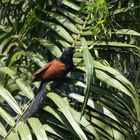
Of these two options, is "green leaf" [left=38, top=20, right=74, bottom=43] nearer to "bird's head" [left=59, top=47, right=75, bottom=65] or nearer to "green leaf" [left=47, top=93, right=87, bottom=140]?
"bird's head" [left=59, top=47, right=75, bottom=65]

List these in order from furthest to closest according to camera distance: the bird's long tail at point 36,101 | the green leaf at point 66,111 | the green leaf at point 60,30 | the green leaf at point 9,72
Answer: the green leaf at point 60,30, the green leaf at point 9,72, the bird's long tail at point 36,101, the green leaf at point 66,111

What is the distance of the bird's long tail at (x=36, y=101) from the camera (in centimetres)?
128

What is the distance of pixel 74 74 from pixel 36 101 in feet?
1.32

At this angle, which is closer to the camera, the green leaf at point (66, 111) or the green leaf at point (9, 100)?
the green leaf at point (66, 111)

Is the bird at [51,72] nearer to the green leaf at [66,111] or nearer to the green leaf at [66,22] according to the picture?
the green leaf at [66,111]

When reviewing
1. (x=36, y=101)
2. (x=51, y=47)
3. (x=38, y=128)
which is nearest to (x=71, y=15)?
(x=51, y=47)

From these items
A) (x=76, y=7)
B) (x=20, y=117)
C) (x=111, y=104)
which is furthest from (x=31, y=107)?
(x=76, y=7)

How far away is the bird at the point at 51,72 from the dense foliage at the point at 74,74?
24 millimetres

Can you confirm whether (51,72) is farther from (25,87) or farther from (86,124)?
(86,124)

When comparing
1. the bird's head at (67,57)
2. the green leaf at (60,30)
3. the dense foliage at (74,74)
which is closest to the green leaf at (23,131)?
the dense foliage at (74,74)

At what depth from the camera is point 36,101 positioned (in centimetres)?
130

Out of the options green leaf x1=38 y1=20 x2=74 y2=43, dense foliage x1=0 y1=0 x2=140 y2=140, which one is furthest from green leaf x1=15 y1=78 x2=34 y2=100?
green leaf x1=38 y1=20 x2=74 y2=43

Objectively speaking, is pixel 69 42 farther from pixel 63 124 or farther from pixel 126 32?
pixel 63 124

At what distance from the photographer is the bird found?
1.32m
